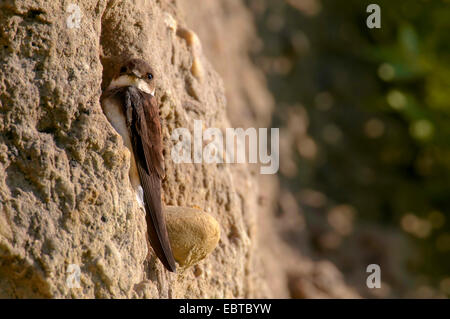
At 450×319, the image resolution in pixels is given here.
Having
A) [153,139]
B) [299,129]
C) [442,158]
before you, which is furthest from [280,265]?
[153,139]

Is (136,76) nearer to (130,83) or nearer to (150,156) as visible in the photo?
(130,83)

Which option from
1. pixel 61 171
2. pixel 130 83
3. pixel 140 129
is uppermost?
pixel 130 83

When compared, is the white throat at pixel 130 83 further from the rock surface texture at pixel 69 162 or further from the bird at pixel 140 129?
the rock surface texture at pixel 69 162

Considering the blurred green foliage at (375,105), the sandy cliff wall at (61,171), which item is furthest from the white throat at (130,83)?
the blurred green foliage at (375,105)

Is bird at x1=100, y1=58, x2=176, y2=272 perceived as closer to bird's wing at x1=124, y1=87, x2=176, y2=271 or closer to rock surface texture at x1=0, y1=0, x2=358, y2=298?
bird's wing at x1=124, y1=87, x2=176, y2=271

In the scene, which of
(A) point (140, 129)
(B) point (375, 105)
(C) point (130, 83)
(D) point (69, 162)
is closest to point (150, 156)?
(A) point (140, 129)

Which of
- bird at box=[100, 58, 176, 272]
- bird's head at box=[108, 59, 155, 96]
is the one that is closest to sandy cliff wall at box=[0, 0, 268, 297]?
bird at box=[100, 58, 176, 272]

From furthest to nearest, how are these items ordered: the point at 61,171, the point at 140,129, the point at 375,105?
the point at 375,105 < the point at 140,129 < the point at 61,171

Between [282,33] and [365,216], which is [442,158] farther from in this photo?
[282,33]
